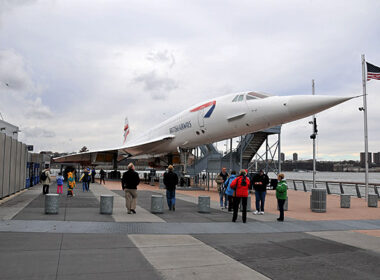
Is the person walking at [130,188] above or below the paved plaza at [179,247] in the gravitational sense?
above

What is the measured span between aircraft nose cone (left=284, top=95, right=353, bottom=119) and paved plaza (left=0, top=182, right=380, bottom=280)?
14.5 ft

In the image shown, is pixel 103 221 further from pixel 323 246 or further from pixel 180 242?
pixel 323 246

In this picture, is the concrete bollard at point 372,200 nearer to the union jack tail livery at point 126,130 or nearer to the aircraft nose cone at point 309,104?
the aircraft nose cone at point 309,104

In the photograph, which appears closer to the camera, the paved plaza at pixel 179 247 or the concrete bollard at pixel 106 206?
the paved plaza at pixel 179 247

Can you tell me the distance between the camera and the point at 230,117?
1627 cm

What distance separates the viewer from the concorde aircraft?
13.0 meters

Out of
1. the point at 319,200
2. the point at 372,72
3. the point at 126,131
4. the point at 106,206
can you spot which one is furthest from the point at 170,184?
the point at 126,131

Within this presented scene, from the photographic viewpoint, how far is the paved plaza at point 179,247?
4.60m

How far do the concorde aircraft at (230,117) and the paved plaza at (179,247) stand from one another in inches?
191

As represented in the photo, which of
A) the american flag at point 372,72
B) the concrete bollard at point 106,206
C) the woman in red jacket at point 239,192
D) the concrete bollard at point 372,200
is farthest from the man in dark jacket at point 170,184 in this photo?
the american flag at point 372,72

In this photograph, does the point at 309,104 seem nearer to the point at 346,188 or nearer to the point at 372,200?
the point at 372,200

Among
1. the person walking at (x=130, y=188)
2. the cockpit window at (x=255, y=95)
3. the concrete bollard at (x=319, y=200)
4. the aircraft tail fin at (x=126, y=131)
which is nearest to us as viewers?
the person walking at (x=130, y=188)

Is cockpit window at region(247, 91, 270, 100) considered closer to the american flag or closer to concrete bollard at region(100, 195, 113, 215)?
the american flag

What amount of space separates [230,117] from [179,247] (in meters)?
10.9
